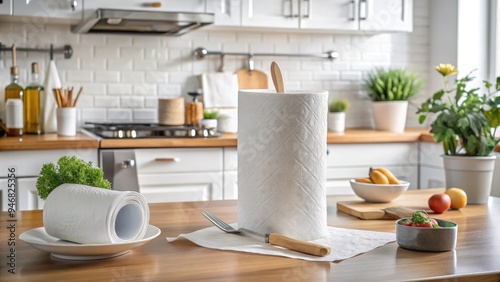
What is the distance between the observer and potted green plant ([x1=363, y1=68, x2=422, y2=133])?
4.59m

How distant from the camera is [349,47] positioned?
192 inches

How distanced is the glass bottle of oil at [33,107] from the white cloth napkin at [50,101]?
0.04 meters

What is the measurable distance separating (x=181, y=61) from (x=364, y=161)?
1.30m

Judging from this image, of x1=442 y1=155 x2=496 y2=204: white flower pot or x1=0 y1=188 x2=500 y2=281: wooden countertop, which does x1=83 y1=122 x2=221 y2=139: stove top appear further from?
x1=0 y1=188 x2=500 y2=281: wooden countertop

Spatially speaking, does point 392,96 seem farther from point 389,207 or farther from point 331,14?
point 389,207

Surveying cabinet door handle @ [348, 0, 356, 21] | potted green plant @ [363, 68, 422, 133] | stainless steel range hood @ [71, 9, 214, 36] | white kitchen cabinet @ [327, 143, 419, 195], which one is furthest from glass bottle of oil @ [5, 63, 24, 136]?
potted green plant @ [363, 68, 422, 133]

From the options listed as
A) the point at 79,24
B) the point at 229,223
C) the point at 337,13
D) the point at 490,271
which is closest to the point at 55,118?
the point at 79,24

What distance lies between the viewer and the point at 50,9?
3836mm

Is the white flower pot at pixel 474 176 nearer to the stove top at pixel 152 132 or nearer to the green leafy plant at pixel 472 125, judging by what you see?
the green leafy plant at pixel 472 125

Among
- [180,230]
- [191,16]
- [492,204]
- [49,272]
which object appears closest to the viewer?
[49,272]

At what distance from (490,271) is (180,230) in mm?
771

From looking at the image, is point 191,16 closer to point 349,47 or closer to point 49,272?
point 349,47

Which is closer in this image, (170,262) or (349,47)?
(170,262)

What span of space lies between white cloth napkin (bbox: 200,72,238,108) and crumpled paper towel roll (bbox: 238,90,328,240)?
2757 mm
